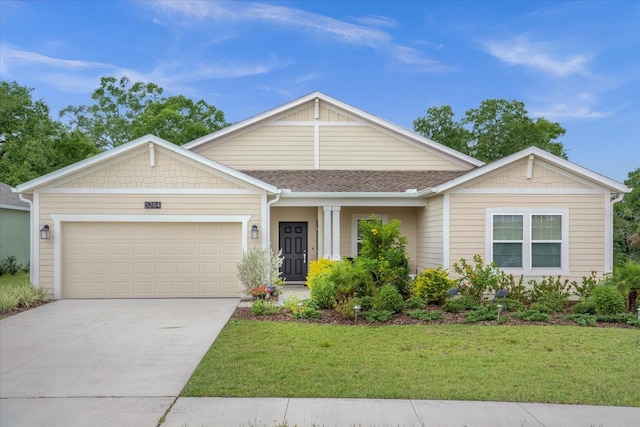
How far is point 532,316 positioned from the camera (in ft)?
33.6

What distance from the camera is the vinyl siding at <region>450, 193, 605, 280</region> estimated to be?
519 inches

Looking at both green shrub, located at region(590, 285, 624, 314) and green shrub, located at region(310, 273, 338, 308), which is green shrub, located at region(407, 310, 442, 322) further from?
green shrub, located at region(590, 285, 624, 314)

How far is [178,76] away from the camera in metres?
30.0

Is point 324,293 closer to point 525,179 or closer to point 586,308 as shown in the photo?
point 586,308

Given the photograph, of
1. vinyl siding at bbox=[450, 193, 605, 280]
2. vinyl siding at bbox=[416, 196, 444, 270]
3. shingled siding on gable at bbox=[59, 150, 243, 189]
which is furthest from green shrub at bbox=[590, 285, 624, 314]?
shingled siding on gable at bbox=[59, 150, 243, 189]

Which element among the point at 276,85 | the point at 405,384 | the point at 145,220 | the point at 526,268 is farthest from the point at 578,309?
the point at 276,85

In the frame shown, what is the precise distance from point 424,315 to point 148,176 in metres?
7.84

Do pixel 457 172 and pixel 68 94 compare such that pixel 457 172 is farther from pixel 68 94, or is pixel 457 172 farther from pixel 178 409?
pixel 68 94

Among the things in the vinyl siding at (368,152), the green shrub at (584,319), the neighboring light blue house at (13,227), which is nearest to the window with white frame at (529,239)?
the green shrub at (584,319)

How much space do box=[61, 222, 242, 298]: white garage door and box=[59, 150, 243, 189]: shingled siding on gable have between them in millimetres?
1032

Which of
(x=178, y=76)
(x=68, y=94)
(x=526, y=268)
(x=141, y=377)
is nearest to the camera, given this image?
(x=141, y=377)

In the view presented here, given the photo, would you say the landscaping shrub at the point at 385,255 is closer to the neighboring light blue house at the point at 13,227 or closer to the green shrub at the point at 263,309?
the green shrub at the point at 263,309

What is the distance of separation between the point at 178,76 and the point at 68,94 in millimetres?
16776

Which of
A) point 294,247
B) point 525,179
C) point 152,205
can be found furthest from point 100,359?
point 525,179
